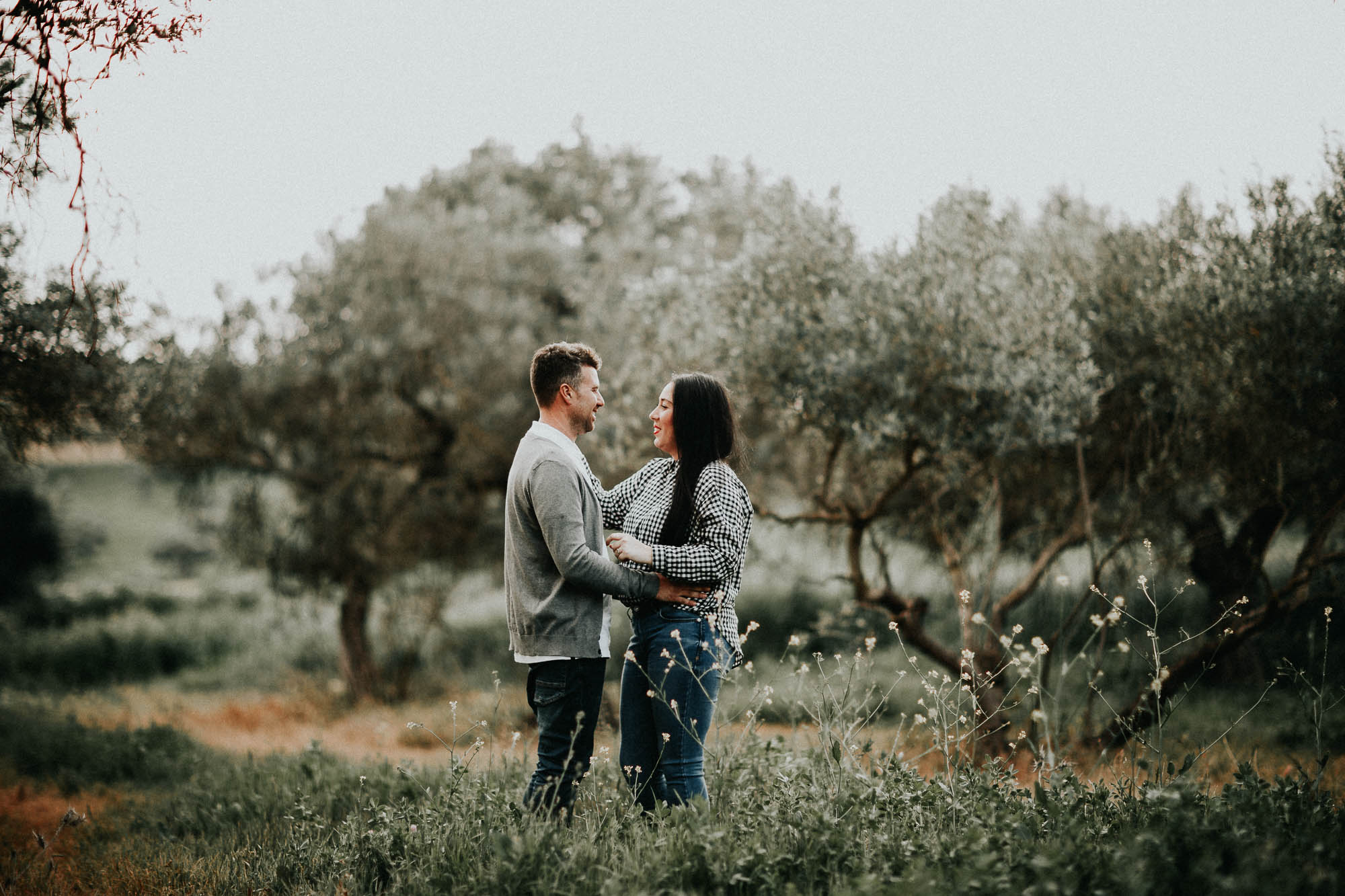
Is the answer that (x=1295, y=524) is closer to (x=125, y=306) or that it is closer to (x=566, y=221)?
(x=566, y=221)

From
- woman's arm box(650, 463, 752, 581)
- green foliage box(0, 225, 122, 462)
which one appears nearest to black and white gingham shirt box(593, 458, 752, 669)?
woman's arm box(650, 463, 752, 581)

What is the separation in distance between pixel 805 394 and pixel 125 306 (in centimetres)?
685

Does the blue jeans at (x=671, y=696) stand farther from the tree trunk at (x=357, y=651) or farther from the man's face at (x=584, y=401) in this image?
the tree trunk at (x=357, y=651)

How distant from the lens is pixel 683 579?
4.15m

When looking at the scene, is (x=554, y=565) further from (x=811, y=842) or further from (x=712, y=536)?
(x=811, y=842)

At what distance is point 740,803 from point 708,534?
4.79 feet

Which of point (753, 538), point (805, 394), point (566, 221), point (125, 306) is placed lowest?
point (753, 538)

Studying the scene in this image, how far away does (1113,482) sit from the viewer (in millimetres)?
9531

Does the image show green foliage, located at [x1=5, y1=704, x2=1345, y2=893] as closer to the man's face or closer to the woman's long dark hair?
the woman's long dark hair

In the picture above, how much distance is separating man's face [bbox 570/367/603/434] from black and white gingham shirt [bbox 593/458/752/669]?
317mm

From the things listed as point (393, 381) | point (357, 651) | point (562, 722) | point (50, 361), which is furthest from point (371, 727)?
point (562, 722)

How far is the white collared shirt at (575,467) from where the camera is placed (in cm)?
417

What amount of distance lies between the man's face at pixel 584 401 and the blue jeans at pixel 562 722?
1215 mm

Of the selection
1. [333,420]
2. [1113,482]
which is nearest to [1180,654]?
[1113,482]
